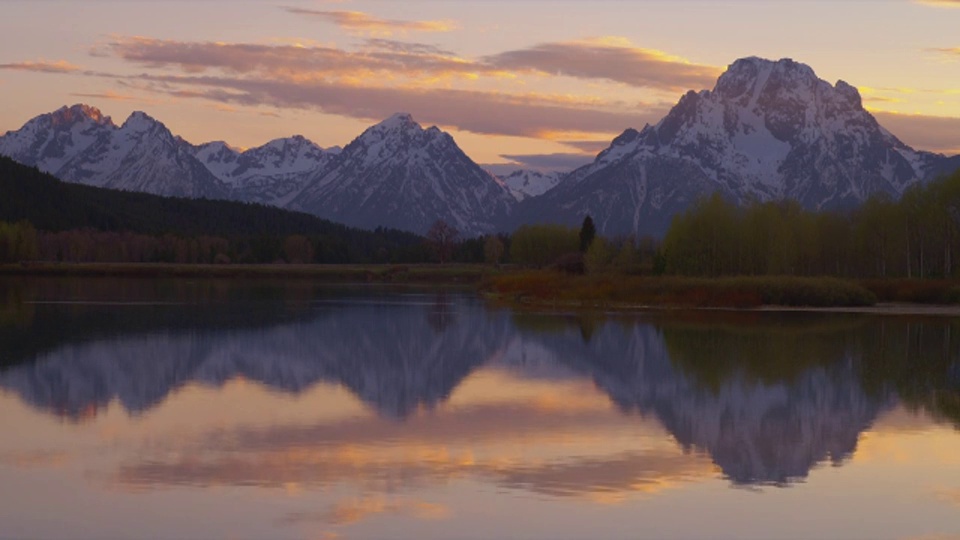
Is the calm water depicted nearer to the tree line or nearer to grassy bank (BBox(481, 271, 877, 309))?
grassy bank (BBox(481, 271, 877, 309))

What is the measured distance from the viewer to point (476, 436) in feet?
93.6

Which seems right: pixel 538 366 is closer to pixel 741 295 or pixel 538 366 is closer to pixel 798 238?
pixel 741 295

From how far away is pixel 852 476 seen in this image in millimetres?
24109

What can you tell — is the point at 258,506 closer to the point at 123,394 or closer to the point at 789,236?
the point at 123,394

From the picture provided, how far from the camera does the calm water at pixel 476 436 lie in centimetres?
1994

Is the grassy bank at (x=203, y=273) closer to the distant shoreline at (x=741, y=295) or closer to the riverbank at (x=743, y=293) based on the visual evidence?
the distant shoreline at (x=741, y=295)

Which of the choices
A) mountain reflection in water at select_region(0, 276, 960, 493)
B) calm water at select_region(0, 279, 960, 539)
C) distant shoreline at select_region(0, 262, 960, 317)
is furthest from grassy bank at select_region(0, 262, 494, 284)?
calm water at select_region(0, 279, 960, 539)

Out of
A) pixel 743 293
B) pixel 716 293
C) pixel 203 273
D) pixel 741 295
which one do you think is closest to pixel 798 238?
pixel 743 293

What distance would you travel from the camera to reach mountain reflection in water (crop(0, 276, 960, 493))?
2850cm

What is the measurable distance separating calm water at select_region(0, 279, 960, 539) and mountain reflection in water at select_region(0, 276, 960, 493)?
0.57 ft

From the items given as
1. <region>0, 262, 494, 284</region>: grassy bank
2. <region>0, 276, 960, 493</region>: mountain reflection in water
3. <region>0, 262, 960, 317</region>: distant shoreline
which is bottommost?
<region>0, 262, 494, 284</region>: grassy bank

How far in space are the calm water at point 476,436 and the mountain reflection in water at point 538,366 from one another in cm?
17

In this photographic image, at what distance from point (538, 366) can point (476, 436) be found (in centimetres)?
1749

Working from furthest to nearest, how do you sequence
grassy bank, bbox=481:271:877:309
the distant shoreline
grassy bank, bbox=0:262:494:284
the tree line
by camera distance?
grassy bank, bbox=0:262:494:284 → the tree line → grassy bank, bbox=481:271:877:309 → the distant shoreline
